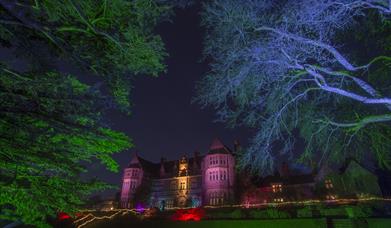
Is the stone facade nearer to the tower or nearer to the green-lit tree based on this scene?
the tower

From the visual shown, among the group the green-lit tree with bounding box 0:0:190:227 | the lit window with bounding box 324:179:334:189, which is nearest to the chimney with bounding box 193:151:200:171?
the lit window with bounding box 324:179:334:189

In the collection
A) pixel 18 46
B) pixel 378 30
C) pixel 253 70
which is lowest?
pixel 18 46

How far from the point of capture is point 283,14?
7246 millimetres

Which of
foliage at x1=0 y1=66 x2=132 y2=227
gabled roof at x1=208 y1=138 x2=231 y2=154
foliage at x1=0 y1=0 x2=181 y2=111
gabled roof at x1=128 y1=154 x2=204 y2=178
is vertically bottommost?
foliage at x1=0 y1=66 x2=132 y2=227

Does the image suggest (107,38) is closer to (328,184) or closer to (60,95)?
(60,95)

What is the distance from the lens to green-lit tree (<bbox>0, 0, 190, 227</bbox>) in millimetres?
3258

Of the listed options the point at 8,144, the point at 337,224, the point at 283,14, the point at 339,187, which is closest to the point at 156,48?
the point at 8,144

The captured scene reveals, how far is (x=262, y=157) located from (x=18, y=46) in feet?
22.4

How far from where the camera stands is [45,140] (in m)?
3.38

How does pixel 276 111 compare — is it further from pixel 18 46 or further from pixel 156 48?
pixel 18 46

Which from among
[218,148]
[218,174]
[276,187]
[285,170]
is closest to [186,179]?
[218,174]

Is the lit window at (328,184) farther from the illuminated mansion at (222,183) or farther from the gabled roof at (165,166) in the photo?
the gabled roof at (165,166)

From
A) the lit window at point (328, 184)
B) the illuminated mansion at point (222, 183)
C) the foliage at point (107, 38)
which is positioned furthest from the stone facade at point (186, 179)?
the foliage at point (107, 38)

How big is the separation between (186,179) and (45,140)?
4756 centimetres
